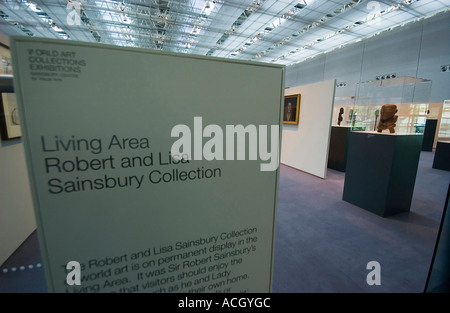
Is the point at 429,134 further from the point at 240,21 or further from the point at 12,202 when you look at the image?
the point at 12,202

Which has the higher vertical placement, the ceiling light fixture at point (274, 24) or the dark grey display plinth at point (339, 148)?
the ceiling light fixture at point (274, 24)

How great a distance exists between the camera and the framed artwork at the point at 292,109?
6090 millimetres

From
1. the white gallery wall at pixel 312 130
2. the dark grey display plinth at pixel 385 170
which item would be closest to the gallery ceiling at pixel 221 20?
the white gallery wall at pixel 312 130

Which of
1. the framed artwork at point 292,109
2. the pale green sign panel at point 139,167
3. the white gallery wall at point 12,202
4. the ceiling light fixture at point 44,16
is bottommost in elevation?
the white gallery wall at point 12,202

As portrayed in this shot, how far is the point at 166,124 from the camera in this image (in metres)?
0.78

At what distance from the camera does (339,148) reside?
6012 millimetres

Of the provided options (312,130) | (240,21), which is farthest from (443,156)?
(240,21)

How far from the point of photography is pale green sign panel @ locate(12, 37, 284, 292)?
0.66 m

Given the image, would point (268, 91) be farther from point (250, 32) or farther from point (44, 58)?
point (250, 32)

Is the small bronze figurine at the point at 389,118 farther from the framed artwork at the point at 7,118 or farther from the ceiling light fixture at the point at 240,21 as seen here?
the framed artwork at the point at 7,118

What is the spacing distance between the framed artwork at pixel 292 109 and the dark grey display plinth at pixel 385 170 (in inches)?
103

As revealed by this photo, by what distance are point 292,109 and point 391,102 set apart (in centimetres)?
246

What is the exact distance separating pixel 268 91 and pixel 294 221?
268 centimetres
